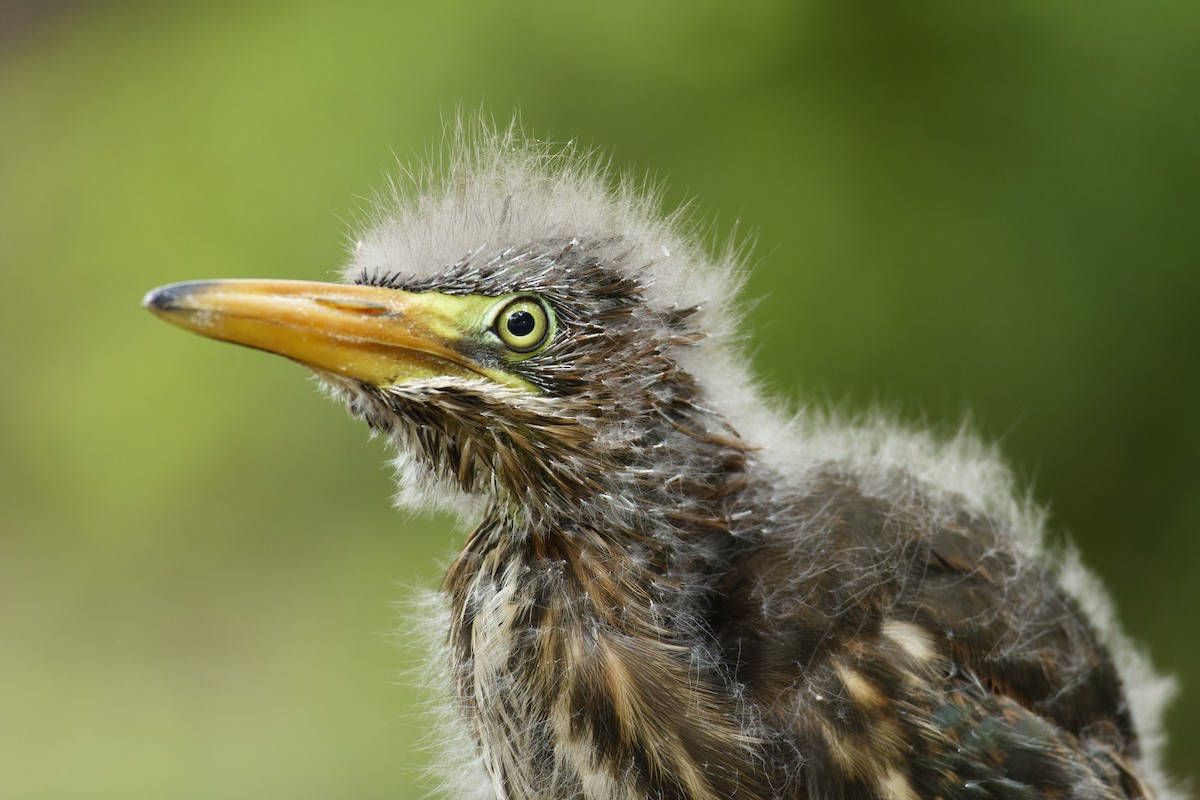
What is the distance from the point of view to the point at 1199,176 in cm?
333

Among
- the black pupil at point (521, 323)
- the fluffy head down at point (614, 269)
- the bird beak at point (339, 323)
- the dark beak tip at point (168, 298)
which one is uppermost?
the fluffy head down at point (614, 269)

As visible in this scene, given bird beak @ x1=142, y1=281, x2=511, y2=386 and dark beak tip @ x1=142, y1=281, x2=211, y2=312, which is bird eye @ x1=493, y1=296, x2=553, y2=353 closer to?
bird beak @ x1=142, y1=281, x2=511, y2=386

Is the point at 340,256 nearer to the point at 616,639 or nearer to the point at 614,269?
the point at 614,269

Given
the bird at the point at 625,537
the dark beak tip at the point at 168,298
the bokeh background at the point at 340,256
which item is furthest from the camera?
the bokeh background at the point at 340,256

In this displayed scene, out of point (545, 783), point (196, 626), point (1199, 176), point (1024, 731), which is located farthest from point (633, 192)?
point (196, 626)

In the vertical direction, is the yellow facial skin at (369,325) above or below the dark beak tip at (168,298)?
above

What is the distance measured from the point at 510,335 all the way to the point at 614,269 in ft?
0.64

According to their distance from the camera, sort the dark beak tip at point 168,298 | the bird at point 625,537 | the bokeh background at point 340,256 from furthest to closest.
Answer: the bokeh background at point 340,256, the bird at point 625,537, the dark beak tip at point 168,298

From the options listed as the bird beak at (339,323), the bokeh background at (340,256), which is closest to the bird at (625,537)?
the bird beak at (339,323)

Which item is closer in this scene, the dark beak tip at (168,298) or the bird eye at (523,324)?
the dark beak tip at (168,298)

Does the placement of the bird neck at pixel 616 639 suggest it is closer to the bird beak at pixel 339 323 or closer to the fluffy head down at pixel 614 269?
the fluffy head down at pixel 614 269

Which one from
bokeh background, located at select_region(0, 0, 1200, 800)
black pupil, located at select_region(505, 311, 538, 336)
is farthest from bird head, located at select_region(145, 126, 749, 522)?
bokeh background, located at select_region(0, 0, 1200, 800)

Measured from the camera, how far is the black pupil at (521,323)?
5.04 ft

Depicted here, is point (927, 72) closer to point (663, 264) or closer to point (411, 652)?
point (663, 264)
